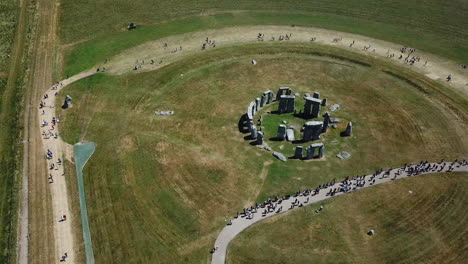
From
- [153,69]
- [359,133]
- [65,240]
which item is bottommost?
[65,240]

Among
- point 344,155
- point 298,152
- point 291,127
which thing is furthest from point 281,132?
point 344,155

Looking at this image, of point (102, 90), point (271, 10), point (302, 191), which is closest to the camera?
point (302, 191)

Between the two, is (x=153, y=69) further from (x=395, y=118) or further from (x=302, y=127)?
(x=395, y=118)

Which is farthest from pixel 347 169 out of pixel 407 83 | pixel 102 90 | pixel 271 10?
pixel 271 10

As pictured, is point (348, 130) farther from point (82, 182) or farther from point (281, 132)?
point (82, 182)

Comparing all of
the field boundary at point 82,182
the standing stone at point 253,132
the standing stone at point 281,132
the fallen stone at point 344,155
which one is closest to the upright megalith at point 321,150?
the fallen stone at point 344,155

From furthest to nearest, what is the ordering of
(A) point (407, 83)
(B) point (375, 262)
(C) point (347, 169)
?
(A) point (407, 83)
(C) point (347, 169)
(B) point (375, 262)

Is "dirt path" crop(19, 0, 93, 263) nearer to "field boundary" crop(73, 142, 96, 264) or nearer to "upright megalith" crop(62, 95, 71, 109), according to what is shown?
"field boundary" crop(73, 142, 96, 264)
